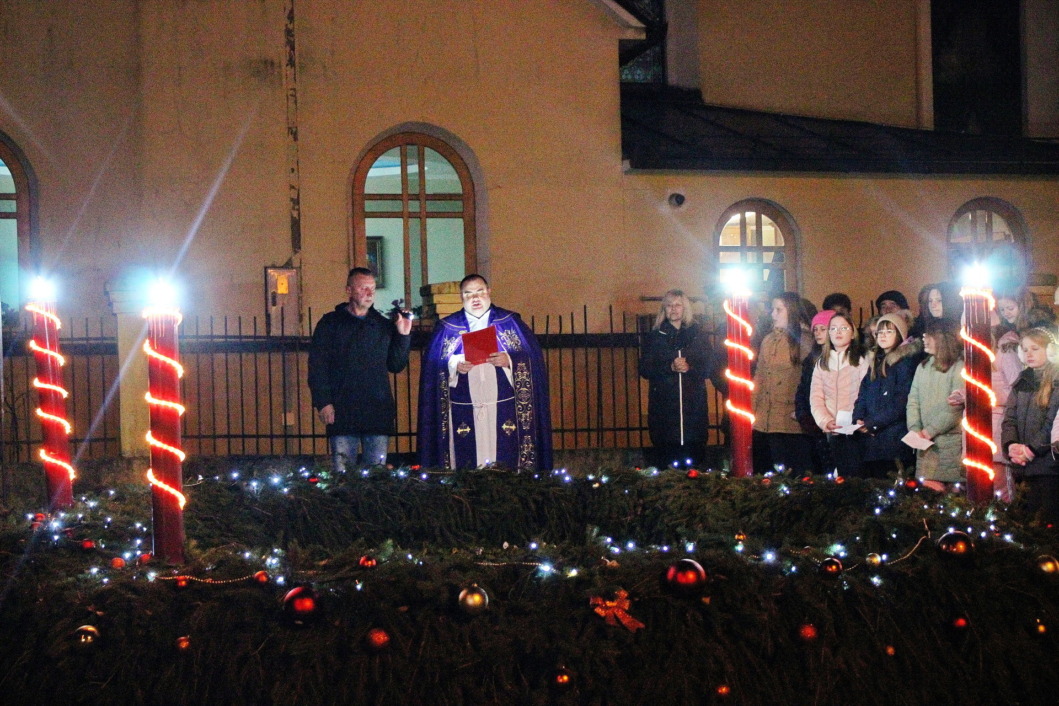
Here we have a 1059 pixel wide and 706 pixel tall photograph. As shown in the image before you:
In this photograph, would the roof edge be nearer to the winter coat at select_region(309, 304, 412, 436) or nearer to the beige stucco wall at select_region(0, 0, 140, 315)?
the beige stucco wall at select_region(0, 0, 140, 315)

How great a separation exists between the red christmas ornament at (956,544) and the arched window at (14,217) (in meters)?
10.4

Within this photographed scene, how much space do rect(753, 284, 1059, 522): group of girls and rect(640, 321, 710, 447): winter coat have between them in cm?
62

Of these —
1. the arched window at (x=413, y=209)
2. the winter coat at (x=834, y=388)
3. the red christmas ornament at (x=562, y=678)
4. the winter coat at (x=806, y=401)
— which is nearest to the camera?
the red christmas ornament at (x=562, y=678)

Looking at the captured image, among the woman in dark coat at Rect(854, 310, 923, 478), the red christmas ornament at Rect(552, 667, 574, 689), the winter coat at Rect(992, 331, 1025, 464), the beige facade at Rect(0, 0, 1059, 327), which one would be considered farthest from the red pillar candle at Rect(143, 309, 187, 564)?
the beige facade at Rect(0, 0, 1059, 327)

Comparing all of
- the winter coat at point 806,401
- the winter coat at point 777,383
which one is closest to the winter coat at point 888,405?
the winter coat at point 806,401

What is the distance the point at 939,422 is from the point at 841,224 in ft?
24.6

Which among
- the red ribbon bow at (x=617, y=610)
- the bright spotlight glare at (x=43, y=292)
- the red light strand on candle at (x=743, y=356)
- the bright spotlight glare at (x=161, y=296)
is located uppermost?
the bright spotlight glare at (x=43, y=292)

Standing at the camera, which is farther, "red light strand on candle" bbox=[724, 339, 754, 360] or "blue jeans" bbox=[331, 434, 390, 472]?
"blue jeans" bbox=[331, 434, 390, 472]

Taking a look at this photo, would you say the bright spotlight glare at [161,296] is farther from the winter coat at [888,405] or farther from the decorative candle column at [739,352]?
the winter coat at [888,405]

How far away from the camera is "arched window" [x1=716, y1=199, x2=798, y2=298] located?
46.4 ft

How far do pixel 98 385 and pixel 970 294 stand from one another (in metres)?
9.20

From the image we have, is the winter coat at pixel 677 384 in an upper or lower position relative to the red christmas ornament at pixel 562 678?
upper

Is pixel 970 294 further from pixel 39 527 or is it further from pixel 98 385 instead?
pixel 98 385

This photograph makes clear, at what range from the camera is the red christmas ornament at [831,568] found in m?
3.55
